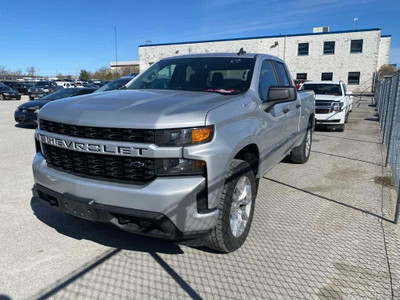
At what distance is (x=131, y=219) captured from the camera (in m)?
2.62

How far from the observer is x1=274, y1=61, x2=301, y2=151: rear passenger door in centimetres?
473

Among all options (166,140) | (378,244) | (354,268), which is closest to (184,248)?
(166,140)

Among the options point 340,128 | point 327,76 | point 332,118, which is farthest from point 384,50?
point 332,118

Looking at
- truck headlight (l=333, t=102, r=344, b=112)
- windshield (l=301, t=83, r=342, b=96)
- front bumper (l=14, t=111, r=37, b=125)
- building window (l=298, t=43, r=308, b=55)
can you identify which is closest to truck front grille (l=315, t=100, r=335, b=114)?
truck headlight (l=333, t=102, r=344, b=112)

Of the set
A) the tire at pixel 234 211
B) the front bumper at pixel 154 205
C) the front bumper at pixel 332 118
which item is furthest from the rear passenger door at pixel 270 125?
the front bumper at pixel 332 118

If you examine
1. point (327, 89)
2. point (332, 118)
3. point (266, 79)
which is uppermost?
point (266, 79)

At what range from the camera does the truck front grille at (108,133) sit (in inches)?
100

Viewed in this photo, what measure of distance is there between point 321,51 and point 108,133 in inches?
1687

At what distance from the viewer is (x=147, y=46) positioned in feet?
160

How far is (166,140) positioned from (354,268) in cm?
213

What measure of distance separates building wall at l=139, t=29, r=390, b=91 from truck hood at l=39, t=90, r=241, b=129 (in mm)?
40574

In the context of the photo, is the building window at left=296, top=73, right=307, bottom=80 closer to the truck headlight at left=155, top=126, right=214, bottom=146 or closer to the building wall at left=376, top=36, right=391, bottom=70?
the building wall at left=376, top=36, right=391, bottom=70

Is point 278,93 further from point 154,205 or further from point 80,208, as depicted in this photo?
point 80,208

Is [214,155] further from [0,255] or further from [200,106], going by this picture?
[0,255]
